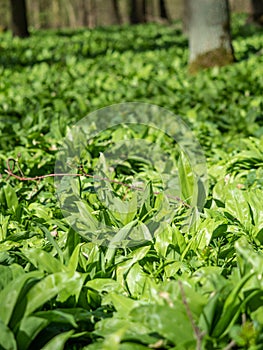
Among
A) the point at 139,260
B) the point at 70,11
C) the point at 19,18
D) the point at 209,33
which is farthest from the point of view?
the point at 70,11

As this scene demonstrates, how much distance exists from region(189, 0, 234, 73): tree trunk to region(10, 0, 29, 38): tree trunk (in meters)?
8.69

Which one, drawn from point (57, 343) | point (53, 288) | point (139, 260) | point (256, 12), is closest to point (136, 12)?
point (256, 12)

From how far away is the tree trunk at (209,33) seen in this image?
850 centimetres

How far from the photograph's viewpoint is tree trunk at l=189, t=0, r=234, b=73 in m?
8.50

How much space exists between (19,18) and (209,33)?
918 cm

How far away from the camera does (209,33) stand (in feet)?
28.2

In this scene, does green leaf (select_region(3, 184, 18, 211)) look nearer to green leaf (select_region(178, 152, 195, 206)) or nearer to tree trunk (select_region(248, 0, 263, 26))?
green leaf (select_region(178, 152, 195, 206))

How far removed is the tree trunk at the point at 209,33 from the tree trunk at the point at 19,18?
8.69 metres

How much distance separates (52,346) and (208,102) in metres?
4.47

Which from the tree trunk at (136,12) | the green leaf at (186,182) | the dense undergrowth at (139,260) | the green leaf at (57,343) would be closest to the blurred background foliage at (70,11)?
the tree trunk at (136,12)

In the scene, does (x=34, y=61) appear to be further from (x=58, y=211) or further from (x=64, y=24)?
(x=64, y=24)

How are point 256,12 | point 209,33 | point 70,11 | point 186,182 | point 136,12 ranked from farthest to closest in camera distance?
point 70,11 < point 136,12 < point 256,12 < point 209,33 < point 186,182

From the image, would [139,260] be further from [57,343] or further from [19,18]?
[19,18]

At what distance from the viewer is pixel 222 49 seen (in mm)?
8766
